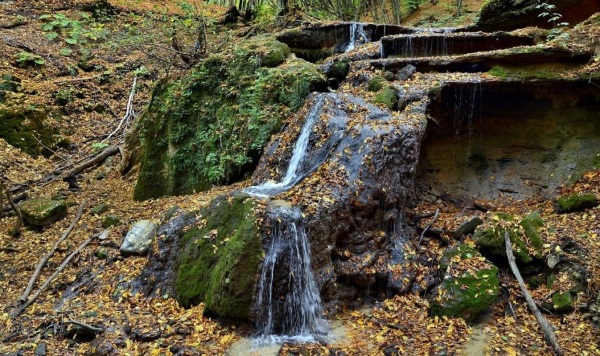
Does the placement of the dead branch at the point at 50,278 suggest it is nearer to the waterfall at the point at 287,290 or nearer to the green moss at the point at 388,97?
A: the waterfall at the point at 287,290

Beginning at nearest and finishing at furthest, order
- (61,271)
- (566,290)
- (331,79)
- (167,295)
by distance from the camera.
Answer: (566,290) < (167,295) < (61,271) < (331,79)

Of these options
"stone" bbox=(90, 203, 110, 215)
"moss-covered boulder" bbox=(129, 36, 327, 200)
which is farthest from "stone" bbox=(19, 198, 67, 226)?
"moss-covered boulder" bbox=(129, 36, 327, 200)

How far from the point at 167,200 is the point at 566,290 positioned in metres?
8.57

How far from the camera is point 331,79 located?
10898 millimetres

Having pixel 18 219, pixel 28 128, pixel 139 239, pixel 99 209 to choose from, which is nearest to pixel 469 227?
Answer: pixel 139 239

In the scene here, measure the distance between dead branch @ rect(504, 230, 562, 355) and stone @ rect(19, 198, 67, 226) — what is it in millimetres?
10071

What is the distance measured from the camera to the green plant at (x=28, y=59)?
51.8ft

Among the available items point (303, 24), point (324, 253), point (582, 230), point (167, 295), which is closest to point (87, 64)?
point (303, 24)

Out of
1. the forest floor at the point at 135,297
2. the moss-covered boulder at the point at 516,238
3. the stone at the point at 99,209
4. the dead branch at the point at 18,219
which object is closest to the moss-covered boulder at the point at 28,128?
the forest floor at the point at 135,297

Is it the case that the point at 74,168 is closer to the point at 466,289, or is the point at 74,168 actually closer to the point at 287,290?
the point at 287,290

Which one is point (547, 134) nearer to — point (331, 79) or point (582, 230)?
point (582, 230)

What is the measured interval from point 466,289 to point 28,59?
719 inches

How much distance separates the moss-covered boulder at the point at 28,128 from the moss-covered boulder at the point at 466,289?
516 inches

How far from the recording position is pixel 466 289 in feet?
20.2
